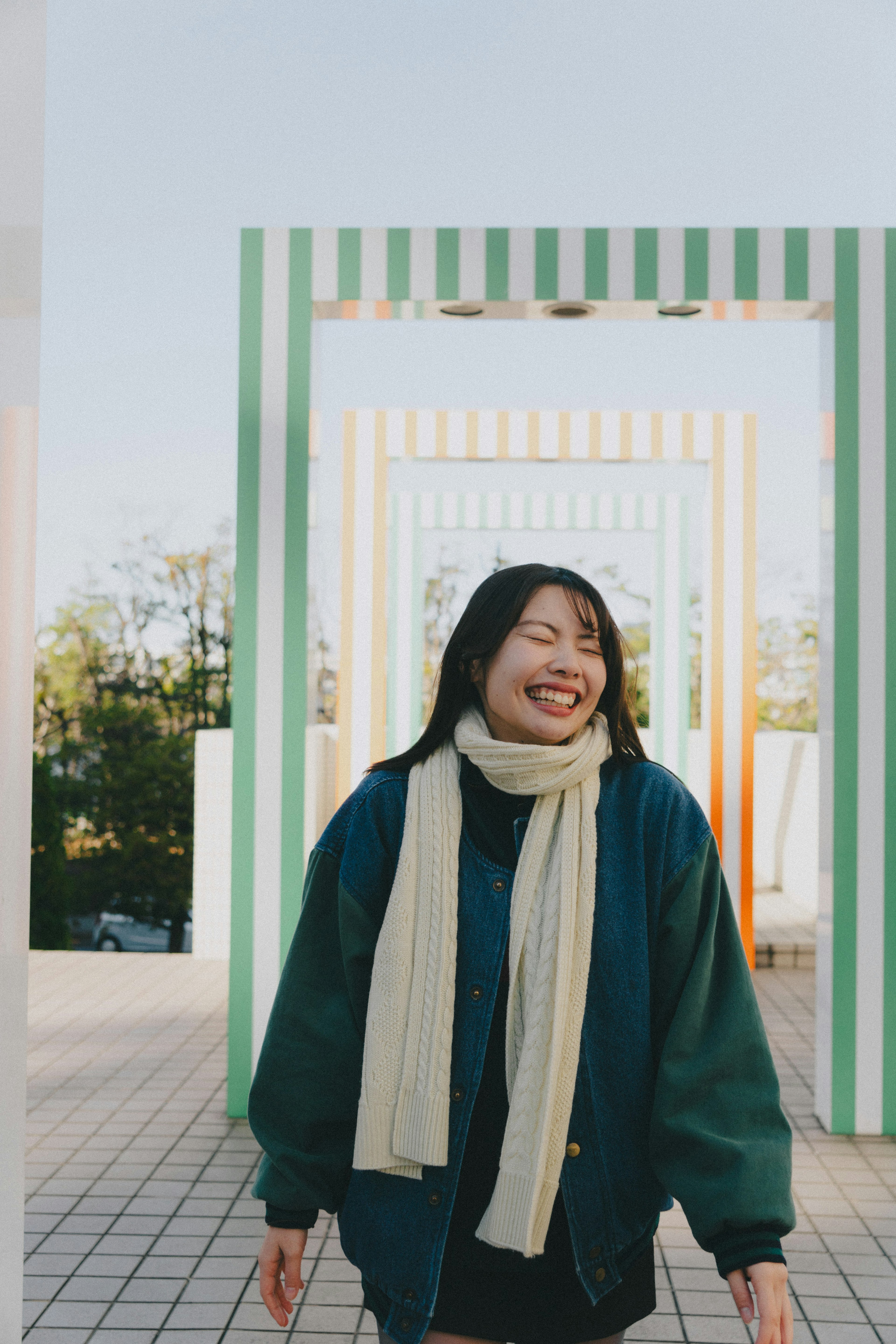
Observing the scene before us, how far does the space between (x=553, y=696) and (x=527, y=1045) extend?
472 mm

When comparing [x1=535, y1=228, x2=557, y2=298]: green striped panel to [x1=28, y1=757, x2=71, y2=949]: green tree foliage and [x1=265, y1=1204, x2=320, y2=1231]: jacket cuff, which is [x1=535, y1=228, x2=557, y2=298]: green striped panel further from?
[x1=28, y1=757, x2=71, y2=949]: green tree foliage

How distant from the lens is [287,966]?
1.65 meters

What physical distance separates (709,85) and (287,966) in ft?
81.4

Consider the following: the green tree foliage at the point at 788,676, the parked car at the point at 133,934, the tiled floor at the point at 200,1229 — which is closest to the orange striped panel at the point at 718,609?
the tiled floor at the point at 200,1229

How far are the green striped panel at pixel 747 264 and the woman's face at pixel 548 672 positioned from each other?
3257mm

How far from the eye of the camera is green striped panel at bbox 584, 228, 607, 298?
4422 mm

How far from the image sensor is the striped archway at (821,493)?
434 cm

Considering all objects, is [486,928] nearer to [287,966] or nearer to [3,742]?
[287,966]

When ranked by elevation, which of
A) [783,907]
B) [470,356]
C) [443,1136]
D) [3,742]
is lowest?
[783,907]

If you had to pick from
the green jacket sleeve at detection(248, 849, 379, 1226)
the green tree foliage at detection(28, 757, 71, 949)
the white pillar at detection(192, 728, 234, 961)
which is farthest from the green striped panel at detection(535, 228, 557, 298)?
the green tree foliage at detection(28, 757, 71, 949)

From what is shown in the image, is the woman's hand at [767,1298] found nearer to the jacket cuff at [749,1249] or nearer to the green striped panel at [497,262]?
the jacket cuff at [749,1249]

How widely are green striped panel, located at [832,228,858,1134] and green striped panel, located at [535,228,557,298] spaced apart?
1087 mm

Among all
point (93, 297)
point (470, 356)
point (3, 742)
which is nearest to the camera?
point (3, 742)

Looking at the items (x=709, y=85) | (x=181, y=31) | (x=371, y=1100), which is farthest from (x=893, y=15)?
(x=371, y=1100)
